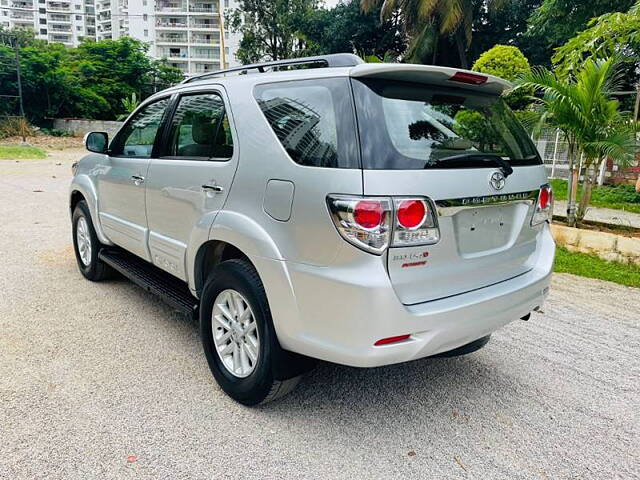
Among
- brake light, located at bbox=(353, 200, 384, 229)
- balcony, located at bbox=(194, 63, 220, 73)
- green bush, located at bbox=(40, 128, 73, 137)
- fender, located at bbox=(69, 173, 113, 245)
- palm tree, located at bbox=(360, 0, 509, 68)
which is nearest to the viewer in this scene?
brake light, located at bbox=(353, 200, 384, 229)

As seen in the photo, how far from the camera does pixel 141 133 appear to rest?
164 inches

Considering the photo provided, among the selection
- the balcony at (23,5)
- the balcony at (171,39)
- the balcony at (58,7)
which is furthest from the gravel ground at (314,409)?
the balcony at (23,5)

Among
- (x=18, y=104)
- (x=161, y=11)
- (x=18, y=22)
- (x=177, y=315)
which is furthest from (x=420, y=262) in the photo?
(x=18, y=22)

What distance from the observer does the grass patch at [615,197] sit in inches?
384

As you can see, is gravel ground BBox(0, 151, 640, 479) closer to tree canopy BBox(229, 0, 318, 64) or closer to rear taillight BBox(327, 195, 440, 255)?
rear taillight BBox(327, 195, 440, 255)

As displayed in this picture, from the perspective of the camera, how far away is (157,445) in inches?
96.7

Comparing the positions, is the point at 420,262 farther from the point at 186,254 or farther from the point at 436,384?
the point at 186,254

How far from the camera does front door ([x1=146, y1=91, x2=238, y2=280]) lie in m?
2.97

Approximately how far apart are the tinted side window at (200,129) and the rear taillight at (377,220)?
3.29ft

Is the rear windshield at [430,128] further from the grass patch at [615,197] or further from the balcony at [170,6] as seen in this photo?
the balcony at [170,6]

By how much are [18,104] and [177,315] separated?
38840mm

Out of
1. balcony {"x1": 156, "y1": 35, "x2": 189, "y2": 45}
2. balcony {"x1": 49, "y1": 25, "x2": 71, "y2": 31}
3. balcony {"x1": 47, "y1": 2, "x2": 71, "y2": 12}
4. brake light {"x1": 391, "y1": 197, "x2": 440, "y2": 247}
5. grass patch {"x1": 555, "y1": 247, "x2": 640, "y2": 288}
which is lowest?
grass patch {"x1": 555, "y1": 247, "x2": 640, "y2": 288}

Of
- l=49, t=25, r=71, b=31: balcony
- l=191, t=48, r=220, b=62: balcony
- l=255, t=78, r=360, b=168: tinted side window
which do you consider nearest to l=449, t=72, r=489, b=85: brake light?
l=255, t=78, r=360, b=168: tinted side window

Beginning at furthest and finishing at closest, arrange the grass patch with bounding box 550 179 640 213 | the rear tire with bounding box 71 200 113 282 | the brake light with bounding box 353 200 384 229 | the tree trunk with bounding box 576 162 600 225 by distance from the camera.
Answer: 1. the grass patch with bounding box 550 179 640 213
2. the tree trunk with bounding box 576 162 600 225
3. the rear tire with bounding box 71 200 113 282
4. the brake light with bounding box 353 200 384 229
